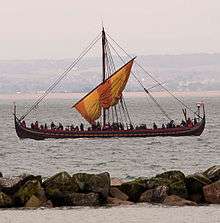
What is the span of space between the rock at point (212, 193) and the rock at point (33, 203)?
23.5ft

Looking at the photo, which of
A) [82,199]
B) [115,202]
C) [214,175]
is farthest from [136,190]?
[214,175]

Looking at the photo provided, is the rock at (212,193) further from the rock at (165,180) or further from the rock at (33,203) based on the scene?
the rock at (33,203)

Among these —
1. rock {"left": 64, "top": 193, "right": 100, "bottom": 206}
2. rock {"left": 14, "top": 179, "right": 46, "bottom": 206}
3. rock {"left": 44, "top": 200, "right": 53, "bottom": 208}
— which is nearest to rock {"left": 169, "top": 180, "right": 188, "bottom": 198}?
rock {"left": 64, "top": 193, "right": 100, "bottom": 206}

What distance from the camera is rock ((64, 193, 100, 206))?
1065 inches

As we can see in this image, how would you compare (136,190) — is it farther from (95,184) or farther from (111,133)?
(111,133)

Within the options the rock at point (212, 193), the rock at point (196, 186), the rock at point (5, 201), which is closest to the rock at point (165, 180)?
the rock at point (196, 186)

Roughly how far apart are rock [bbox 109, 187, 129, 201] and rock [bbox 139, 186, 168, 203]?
81 cm

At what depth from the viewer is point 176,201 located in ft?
89.2

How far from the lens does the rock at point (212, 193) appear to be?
27250 mm

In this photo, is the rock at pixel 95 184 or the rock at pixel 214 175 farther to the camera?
the rock at pixel 214 175

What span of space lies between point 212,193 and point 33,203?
7694mm

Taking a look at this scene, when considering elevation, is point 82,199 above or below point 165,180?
below

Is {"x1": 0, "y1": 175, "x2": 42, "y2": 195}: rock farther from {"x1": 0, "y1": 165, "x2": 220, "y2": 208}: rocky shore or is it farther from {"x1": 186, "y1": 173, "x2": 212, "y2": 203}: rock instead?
{"x1": 186, "y1": 173, "x2": 212, "y2": 203}: rock

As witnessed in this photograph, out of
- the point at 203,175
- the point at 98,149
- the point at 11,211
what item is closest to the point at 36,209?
the point at 11,211
